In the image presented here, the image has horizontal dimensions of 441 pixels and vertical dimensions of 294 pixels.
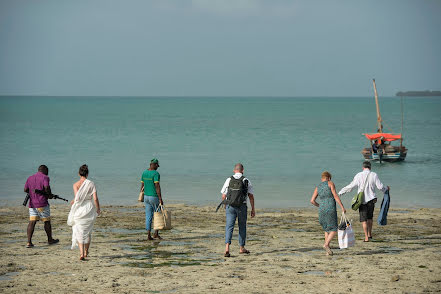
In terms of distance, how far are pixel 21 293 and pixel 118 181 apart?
21.8 meters

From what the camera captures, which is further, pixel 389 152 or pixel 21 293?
pixel 389 152

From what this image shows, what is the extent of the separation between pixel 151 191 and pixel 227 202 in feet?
7.09

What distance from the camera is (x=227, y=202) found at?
37.3ft

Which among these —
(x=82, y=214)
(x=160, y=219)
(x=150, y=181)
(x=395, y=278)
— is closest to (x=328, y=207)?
(x=395, y=278)

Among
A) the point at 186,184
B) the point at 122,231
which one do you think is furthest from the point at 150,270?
the point at 186,184

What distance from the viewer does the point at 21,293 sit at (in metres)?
Answer: 8.81

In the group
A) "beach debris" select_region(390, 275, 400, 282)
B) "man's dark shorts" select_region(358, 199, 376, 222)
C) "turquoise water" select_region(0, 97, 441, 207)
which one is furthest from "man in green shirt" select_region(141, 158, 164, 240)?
"turquoise water" select_region(0, 97, 441, 207)

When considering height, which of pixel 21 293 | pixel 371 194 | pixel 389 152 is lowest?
pixel 21 293

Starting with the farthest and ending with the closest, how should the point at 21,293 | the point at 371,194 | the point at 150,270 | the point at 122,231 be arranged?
the point at 122,231, the point at 371,194, the point at 150,270, the point at 21,293

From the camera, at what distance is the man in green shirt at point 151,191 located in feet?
41.9

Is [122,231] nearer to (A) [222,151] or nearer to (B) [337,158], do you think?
(B) [337,158]

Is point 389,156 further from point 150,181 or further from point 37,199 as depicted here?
point 37,199

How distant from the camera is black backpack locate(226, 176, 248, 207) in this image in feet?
37.0

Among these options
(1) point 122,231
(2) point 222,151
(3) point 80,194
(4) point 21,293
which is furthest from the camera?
(2) point 222,151
